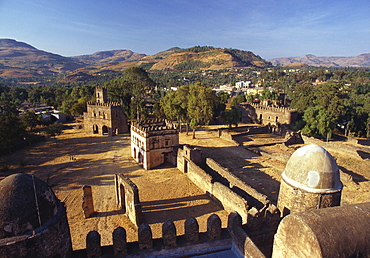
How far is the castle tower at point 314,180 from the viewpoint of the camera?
855cm

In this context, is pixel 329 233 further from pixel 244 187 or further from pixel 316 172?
pixel 244 187

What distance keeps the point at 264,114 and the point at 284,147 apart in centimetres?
1604

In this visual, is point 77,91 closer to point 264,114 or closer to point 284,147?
point 264,114

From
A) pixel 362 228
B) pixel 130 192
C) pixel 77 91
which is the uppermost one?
pixel 77 91

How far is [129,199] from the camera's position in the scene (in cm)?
1452

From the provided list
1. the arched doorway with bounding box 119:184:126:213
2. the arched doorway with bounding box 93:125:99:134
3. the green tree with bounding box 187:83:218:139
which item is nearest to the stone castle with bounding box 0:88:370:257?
the arched doorway with bounding box 119:184:126:213

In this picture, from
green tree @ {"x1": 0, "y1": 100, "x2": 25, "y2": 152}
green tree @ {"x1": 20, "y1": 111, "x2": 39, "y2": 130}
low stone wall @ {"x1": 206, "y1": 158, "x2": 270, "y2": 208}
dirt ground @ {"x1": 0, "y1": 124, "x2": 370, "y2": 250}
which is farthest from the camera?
green tree @ {"x1": 20, "y1": 111, "x2": 39, "y2": 130}

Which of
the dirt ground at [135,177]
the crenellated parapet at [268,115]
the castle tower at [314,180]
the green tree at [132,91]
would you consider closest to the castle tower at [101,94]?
the green tree at [132,91]

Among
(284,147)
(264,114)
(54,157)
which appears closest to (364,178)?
(284,147)

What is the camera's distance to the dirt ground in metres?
14.9

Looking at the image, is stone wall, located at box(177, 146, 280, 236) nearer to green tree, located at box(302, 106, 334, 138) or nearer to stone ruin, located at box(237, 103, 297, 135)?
green tree, located at box(302, 106, 334, 138)

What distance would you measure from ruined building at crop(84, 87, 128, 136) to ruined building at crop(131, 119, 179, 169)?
12.7m

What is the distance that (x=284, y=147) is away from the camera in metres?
30.3

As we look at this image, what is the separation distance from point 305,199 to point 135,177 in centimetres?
1584
